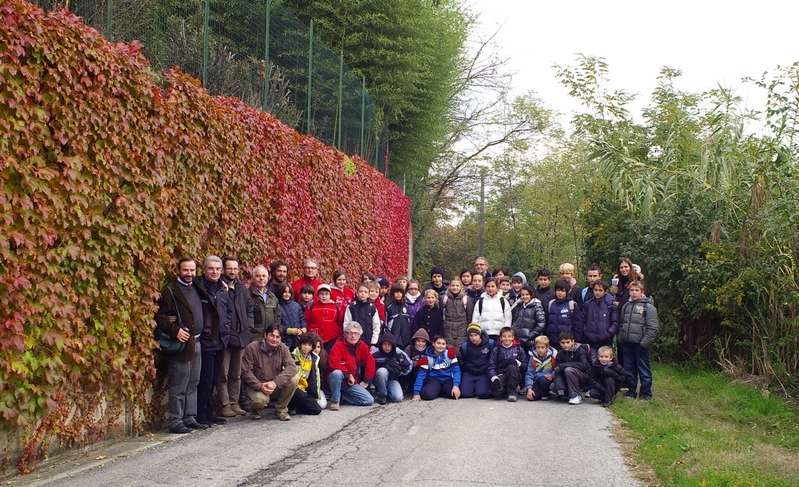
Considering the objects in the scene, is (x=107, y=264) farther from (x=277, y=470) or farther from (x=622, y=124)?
(x=622, y=124)

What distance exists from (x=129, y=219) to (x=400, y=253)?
17.9 meters

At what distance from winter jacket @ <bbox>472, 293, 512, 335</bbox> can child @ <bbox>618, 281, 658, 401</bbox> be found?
72.9 inches

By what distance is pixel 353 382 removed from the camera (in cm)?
1118

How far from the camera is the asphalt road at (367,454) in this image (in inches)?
259

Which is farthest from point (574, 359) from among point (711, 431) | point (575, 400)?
point (711, 431)

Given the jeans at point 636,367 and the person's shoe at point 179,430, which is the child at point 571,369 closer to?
the jeans at point 636,367

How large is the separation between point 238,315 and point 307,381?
4.37ft

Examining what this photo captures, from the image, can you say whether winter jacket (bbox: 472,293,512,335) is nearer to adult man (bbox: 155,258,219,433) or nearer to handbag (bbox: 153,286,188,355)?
adult man (bbox: 155,258,219,433)

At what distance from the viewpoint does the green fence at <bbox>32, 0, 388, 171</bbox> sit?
949 centimetres

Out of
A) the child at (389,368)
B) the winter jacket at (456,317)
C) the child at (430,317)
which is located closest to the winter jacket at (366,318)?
the child at (389,368)

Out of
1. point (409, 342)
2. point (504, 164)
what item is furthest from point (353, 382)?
point (504, 164)

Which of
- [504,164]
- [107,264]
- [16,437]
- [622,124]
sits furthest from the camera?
[504,164]

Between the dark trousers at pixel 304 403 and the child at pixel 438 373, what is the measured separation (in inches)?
86.3

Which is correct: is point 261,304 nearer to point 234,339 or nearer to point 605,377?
point 234,339
